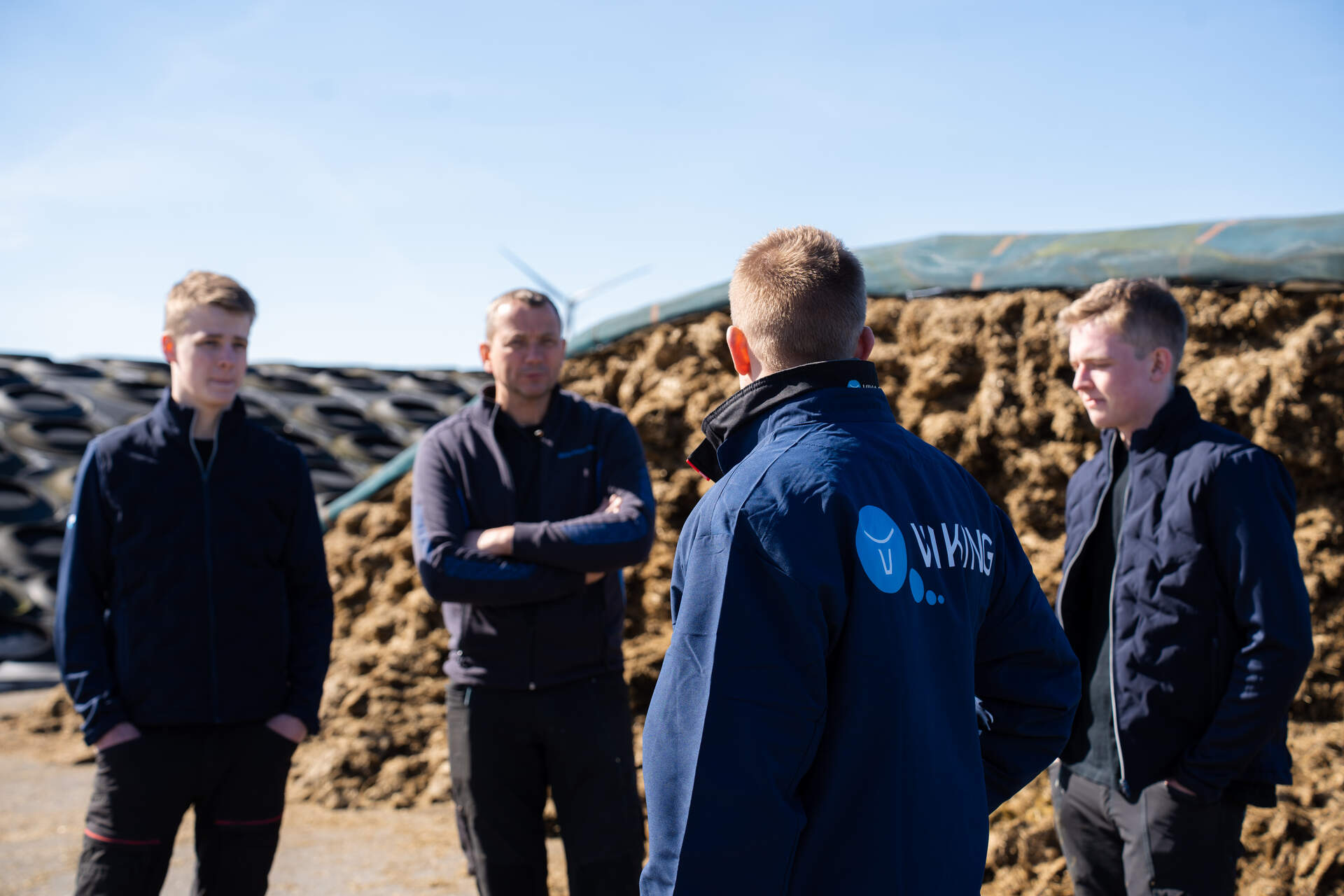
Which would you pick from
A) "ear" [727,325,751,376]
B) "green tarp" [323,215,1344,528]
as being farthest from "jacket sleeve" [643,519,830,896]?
"green tarp" [323,215,1344,528]

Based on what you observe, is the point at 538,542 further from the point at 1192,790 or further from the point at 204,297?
the point at 1192,790

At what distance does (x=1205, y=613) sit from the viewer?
7.27ft

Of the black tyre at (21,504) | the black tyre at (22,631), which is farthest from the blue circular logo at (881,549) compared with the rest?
the black tyre at (21,504)

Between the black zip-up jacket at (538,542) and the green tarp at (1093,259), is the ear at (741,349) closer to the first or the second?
the black zip-up jacket at (538,542)

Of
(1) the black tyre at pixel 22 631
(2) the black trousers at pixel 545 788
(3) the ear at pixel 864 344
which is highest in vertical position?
(3) the ear at pixel 864 344

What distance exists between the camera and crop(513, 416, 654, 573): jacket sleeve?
2.90 meters

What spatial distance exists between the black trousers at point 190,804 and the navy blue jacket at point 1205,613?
7.27ft

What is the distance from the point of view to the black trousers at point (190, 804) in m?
2.53

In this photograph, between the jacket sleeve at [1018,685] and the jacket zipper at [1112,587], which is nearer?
the jacket sleeve at [1018,685]

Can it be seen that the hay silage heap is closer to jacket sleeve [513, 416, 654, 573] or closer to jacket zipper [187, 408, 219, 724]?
jacket sleeve [513, 416, 654, 573]

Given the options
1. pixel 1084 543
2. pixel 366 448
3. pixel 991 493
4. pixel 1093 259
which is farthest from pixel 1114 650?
pixel 366 448

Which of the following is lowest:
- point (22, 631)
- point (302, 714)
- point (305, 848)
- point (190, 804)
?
point (305, 848)

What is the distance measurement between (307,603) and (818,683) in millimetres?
2139

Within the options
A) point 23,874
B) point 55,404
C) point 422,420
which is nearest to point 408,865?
point 23,874
